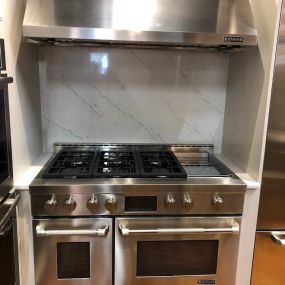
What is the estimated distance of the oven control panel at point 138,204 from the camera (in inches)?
55.1

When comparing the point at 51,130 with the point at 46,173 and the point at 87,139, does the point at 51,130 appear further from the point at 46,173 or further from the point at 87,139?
the point at 46,173

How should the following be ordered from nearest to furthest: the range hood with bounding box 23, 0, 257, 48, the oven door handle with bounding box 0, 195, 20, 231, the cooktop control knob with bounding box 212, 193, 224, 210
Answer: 1. the oven door handle with bounding box 0, 195, 20, 231
2. the range hood with bounding box 23, 0, 257, 48
3. the cooktop control knob with bounding box 212, 193, 224, 210

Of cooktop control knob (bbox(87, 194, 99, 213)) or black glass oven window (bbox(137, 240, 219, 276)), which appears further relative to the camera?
black glass oven window (bbox(137, 240, 219, 276))

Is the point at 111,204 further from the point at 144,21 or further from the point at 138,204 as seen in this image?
the point at 144,21

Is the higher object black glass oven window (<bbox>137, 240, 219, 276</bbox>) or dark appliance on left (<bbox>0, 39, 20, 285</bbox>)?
dark appliance on left (<bbox>0, 39, 20, 285</bbox>)

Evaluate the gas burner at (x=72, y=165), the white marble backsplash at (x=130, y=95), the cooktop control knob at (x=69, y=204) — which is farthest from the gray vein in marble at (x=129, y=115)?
the cooktop control knob at (x=69, y=204)

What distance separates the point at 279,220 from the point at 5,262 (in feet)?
3.99

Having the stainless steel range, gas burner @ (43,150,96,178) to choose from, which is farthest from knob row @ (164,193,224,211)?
gas burner @ (43,150,96,178)

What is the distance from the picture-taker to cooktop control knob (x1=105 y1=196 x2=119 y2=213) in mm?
1402

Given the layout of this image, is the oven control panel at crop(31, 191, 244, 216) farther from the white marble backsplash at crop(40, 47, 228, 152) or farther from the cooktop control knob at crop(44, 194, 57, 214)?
the white marble backsplash at crop(40, 47, 228, 152)

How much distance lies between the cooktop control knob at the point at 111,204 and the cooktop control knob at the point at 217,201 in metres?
0.44

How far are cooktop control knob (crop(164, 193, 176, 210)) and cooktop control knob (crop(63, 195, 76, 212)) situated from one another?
0.40 m

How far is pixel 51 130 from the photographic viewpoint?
190 cm

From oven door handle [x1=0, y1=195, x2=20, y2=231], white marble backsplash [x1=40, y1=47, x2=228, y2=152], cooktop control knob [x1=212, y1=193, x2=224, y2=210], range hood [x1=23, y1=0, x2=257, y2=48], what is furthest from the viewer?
white marble backsplash [x1=40, y1=47, x2=228, y2=152]
